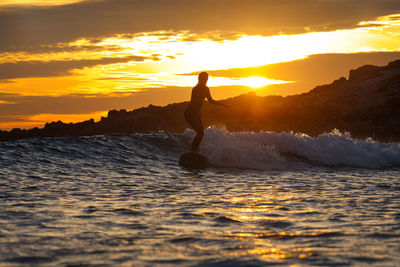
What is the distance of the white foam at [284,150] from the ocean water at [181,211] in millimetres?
107

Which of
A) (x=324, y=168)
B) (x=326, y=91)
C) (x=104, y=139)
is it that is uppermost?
(x=326, y=91)

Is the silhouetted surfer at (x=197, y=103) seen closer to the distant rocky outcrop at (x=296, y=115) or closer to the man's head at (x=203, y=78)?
the man's head at (x=203, y=78)

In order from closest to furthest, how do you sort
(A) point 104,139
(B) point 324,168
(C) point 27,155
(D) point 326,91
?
(C) point 27,155
(B) point 324,168
(A) point 104,139
(D) point 326,91

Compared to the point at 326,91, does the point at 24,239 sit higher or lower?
lower

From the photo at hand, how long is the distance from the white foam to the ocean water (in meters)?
0.11

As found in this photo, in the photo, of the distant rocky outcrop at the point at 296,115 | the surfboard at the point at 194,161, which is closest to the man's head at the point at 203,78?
the surfboard at the point at 194,161

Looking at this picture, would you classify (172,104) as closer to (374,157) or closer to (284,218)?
(374,157)

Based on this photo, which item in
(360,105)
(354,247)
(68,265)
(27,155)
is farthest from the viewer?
(360,105)

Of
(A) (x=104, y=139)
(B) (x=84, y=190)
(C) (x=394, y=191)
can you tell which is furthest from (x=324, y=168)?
(B) (x=84, y=190)

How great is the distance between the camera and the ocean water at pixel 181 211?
4363 millimetres

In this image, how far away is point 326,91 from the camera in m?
46.0

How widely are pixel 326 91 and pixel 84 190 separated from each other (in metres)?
40.7

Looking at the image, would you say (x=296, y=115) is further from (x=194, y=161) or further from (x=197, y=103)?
(x=194, y=161)

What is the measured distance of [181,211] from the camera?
664cm
